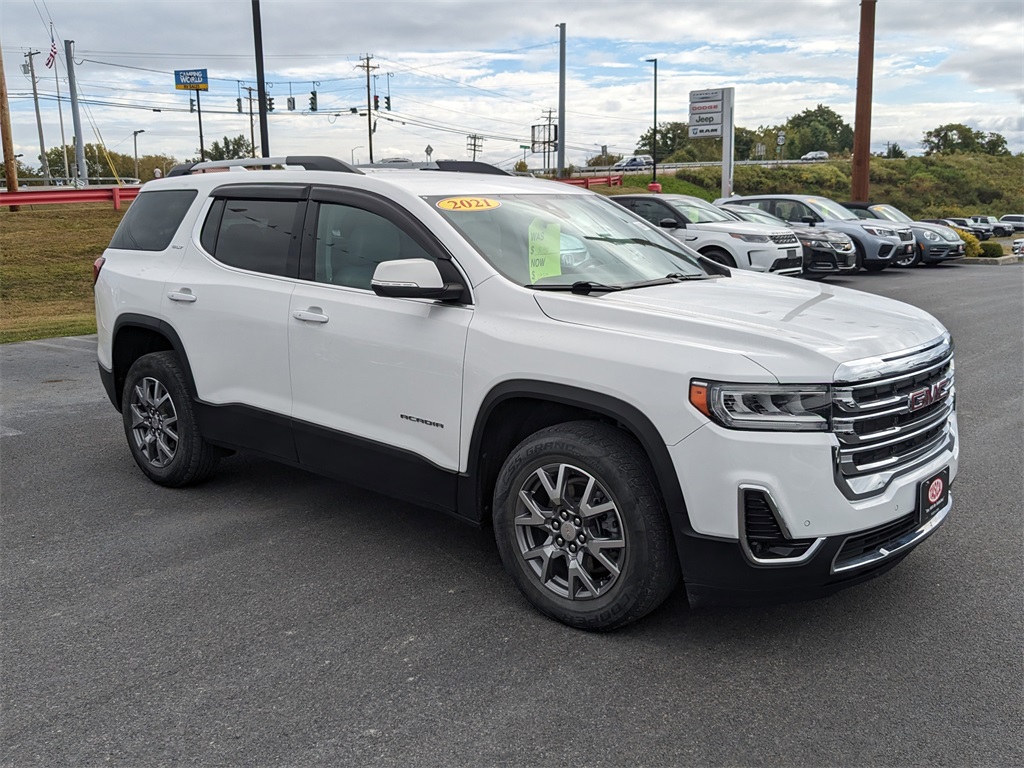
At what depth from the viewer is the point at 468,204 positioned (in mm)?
4387

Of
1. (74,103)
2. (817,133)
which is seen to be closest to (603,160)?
(817,133)

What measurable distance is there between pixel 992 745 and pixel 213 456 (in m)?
4.29

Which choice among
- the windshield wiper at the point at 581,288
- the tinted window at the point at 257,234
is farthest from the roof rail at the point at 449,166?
the windshield wiper at the point at 581,288

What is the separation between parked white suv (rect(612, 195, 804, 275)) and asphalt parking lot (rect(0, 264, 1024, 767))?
32.0 ft

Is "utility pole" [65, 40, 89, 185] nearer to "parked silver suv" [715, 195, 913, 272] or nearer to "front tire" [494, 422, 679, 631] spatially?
"parked silver suv" [715, 195, 913, 272]

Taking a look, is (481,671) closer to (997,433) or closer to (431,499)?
(431,499)

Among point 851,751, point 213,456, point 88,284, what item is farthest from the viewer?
point 88,284

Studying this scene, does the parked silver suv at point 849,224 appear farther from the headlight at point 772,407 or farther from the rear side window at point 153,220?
the headlight at point 772,407

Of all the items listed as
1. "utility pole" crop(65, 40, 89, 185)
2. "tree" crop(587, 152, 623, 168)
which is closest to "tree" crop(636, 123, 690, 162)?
"tree" crop(587, 152, 623, 168)

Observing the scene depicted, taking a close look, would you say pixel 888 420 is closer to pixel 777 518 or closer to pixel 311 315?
pixel 777 518

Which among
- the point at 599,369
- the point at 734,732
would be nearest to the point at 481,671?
the point at 734,732

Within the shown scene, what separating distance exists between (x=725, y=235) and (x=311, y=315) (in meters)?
11.6

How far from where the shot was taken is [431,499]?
4.19 m

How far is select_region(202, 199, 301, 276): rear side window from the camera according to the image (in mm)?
4812
